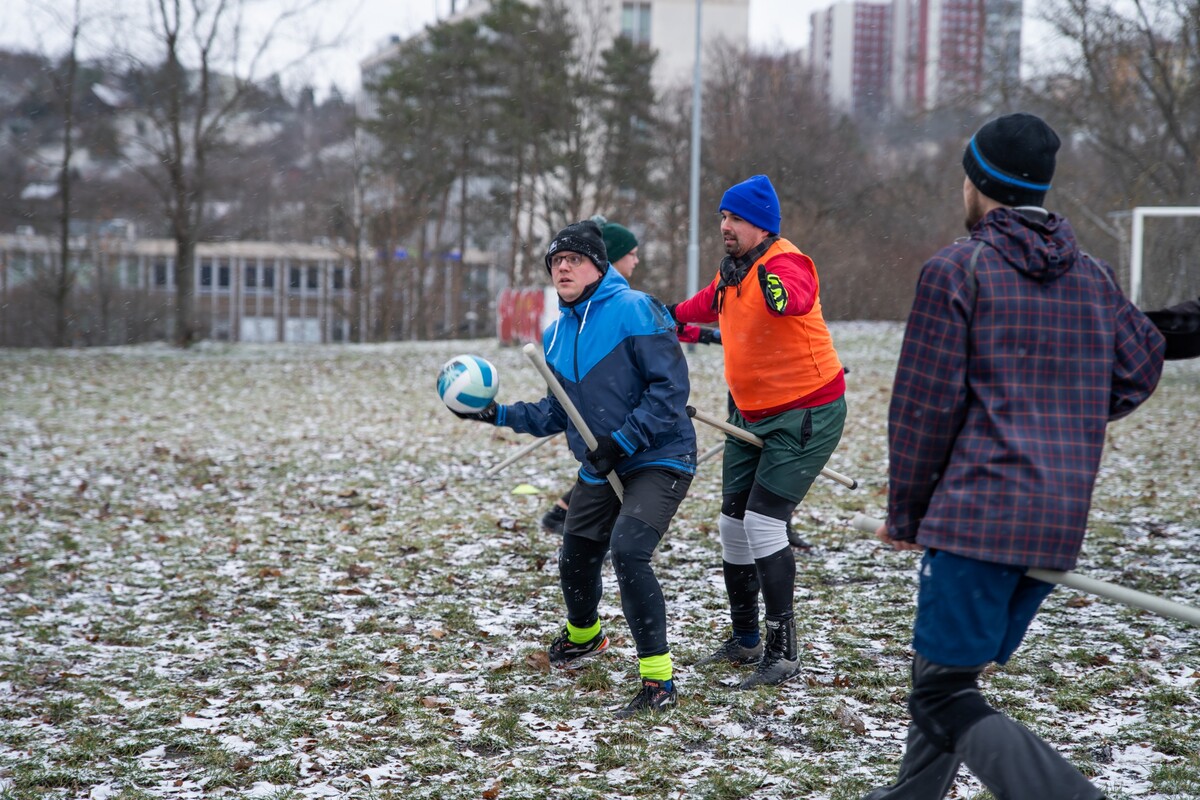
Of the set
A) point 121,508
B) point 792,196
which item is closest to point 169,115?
point 792,196

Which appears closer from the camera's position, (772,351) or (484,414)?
(484,414)

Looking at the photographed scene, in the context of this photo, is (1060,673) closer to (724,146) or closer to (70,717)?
(70,717)

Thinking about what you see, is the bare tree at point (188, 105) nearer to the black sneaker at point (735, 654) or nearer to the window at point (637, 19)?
the black sneaker at point (735, 654)

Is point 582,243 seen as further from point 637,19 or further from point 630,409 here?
point 637,19

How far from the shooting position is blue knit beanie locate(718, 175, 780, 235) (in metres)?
4.42

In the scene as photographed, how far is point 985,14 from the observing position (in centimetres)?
2531

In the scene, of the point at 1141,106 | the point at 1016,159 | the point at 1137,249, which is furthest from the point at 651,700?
the point at 1141,106

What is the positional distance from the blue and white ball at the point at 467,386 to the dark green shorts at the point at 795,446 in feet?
3.58

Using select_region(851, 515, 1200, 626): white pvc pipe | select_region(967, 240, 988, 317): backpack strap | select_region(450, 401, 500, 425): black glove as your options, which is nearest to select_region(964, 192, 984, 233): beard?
select_region(967, 240, 988, 317): backpack strap

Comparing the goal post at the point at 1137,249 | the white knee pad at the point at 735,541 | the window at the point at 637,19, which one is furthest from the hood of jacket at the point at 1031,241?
the window at the point at 637,19

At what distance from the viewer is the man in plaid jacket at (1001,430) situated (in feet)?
8.22

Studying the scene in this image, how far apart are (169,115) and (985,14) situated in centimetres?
1997

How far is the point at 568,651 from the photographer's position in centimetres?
489

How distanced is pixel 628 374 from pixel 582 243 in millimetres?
542
